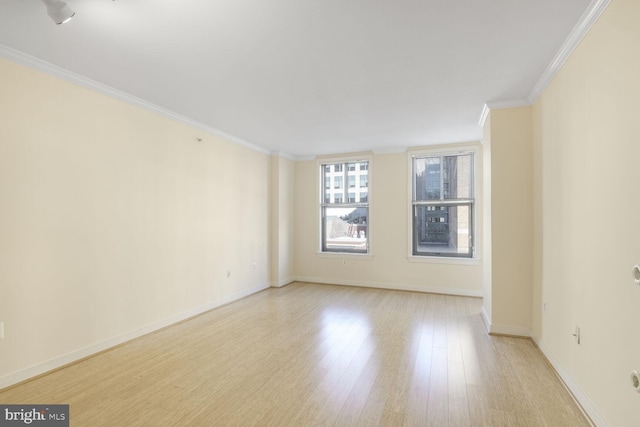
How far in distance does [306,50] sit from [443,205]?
409cm

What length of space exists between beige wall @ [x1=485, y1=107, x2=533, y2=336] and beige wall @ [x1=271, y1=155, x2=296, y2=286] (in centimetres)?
370

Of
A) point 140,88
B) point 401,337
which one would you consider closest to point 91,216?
point 140,88

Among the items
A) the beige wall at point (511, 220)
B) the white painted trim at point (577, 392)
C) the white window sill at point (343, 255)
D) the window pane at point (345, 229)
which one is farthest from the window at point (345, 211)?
the white painted trim at point (577, 392)

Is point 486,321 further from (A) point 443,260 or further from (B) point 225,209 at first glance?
(B) point 225,209

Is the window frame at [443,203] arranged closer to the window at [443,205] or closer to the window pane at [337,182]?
the window at [443,205]

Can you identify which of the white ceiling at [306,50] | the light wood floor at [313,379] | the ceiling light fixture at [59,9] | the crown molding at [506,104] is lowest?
the light wood floor at [313,379]

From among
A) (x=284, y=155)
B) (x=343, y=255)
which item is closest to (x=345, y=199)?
(x=343, y=255)

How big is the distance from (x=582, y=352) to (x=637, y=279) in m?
0.93

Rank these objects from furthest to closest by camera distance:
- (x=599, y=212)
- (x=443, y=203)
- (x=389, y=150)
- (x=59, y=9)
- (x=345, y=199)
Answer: (x=345, y=199) → (x=389, y=150) → (x=443, y=203) → (x=599, y=212) → (x=59, y=9)

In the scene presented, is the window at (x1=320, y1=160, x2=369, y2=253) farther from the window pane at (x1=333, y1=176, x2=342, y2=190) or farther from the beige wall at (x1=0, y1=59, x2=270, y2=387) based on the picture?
the beige wall at (x1=0, y1=59, x2=270, y2=387)

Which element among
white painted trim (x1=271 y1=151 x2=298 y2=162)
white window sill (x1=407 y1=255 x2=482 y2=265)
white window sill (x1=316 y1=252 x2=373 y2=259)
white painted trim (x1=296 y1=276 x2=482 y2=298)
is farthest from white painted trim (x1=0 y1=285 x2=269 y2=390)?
white window sill (x1=407 y1=255 x2=482 y2=265)

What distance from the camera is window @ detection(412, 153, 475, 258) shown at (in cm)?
534

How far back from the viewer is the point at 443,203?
547 centimetres

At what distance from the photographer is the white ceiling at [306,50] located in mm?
1888
